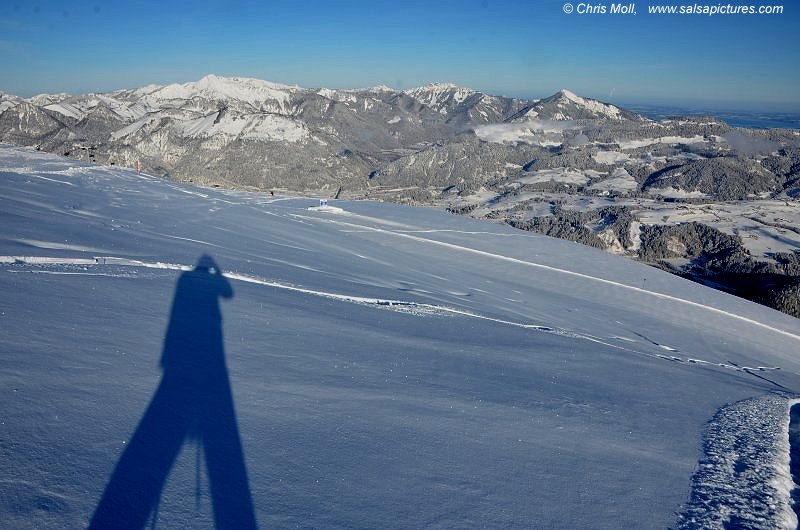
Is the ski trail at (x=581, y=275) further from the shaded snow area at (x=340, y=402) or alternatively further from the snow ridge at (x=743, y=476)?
the snow ridge at (x=743, y=476)

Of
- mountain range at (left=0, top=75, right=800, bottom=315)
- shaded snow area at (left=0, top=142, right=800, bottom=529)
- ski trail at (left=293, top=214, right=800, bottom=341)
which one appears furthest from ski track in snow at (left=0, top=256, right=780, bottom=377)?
mountain range at (left=0, top=75, right=800, bottom=315)

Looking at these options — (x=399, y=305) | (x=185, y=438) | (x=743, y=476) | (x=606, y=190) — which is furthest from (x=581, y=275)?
(x=606, y=190)

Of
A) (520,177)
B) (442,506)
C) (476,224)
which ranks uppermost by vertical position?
(520,177)

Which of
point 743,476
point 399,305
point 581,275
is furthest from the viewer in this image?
point 581,275

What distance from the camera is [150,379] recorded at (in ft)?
15.8

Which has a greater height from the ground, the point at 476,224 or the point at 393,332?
the point at 476,224

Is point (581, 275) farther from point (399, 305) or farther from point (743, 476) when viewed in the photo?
point (743, 476)

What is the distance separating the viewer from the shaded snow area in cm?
354

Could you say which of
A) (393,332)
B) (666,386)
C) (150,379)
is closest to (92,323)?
(150,379)

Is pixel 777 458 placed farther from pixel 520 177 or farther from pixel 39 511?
pixel 520 177

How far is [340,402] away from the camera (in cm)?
508

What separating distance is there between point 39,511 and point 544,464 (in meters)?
4.00

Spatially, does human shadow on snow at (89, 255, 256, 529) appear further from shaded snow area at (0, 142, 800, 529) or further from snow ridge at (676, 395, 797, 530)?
snow ridge at (676, 395, 797, 530)

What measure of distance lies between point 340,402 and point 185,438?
160 centimetres
